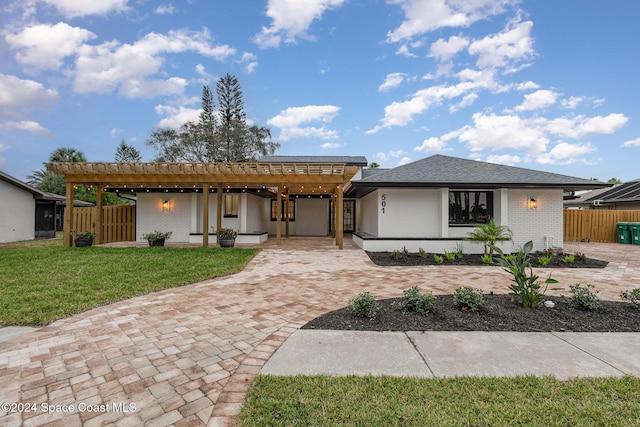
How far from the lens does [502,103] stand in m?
14.7

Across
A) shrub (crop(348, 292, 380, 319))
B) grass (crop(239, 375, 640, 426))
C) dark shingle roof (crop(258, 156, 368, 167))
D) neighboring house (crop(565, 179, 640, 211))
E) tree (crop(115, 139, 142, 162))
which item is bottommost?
grass (crop(239, 375, 640, 426))

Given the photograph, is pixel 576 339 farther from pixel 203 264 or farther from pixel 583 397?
pixel 203 264

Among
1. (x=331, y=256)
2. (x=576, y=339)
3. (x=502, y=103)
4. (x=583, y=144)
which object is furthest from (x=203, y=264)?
(x=583, y=144)

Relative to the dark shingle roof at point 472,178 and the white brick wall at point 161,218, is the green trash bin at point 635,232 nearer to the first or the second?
the dark shingle roof at point 472,178

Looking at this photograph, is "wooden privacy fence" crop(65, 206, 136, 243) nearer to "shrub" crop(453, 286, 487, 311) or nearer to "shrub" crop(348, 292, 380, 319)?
"shrub" crop(348, 292, 380, 319)

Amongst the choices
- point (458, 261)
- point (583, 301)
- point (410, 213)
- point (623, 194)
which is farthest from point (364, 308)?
point (623, 194)

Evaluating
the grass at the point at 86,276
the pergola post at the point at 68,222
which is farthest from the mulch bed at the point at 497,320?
the pergola post at the point at 68,222

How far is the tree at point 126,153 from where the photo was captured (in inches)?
1325

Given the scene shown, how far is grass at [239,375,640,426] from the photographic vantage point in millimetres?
1832

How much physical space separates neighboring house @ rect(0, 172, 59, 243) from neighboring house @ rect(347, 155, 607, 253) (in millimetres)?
16537

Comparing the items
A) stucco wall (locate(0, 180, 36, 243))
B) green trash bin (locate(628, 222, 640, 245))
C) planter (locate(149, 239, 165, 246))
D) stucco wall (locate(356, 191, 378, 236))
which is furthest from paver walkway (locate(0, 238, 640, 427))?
stucco wall (locate(0, 180, 36, 243))

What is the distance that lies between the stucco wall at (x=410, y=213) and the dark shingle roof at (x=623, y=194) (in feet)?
46.7

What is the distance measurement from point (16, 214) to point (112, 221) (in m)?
4.94

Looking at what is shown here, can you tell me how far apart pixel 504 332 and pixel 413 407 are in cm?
199
